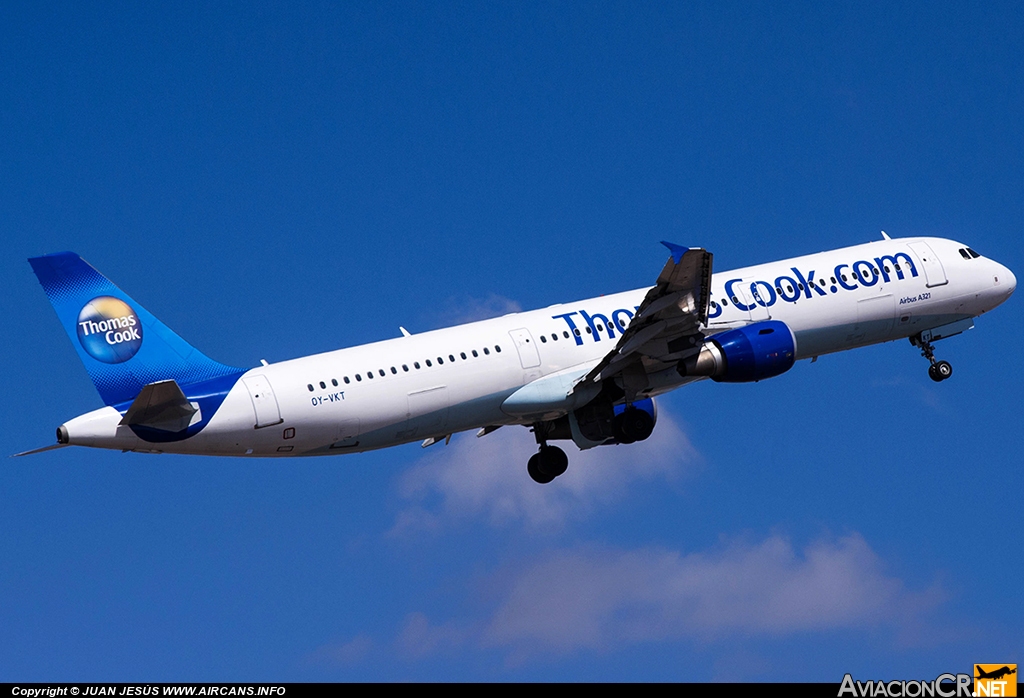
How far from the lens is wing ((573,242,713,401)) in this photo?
42.7m

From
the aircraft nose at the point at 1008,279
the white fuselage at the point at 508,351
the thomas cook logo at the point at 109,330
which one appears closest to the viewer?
the thomas cook logo at the point at 109,330

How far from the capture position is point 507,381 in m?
45.0

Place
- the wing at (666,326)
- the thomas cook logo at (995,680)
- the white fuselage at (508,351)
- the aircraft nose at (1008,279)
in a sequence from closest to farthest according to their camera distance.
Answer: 1. the thomas cook logo at (995,680)
2. the white fuselage at (508,351)
3. the wing at (666,326)
4. the aircraft nose at (1008,279)

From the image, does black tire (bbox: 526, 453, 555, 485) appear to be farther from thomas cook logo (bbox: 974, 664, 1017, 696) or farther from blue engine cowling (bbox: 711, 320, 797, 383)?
thomas cook logo (bbox: 974, 664, 1017, 696)

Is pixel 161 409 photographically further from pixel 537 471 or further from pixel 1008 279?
pixel 1008 279

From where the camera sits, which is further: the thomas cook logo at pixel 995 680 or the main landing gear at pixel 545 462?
the main landing gear at pixel 545 462

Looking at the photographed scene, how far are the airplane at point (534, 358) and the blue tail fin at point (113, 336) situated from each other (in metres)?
0.04

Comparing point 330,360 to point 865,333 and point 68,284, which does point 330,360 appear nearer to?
point 68,284

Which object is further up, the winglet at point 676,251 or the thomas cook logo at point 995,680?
the winglet at point 676,251

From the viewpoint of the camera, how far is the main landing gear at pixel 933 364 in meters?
52.3

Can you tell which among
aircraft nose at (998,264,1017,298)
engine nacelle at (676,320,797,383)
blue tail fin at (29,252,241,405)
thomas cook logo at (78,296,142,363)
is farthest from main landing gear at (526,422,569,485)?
aircraft nose at (998,264,1017,298)

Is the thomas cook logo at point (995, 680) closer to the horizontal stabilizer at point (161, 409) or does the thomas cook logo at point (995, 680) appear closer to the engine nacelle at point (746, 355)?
the engine nacelle at point (746, 355)

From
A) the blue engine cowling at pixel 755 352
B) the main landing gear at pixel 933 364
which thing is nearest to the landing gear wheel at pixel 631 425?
the blue engine cowling at pixel 755 352

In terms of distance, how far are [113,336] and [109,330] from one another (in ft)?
0.69
